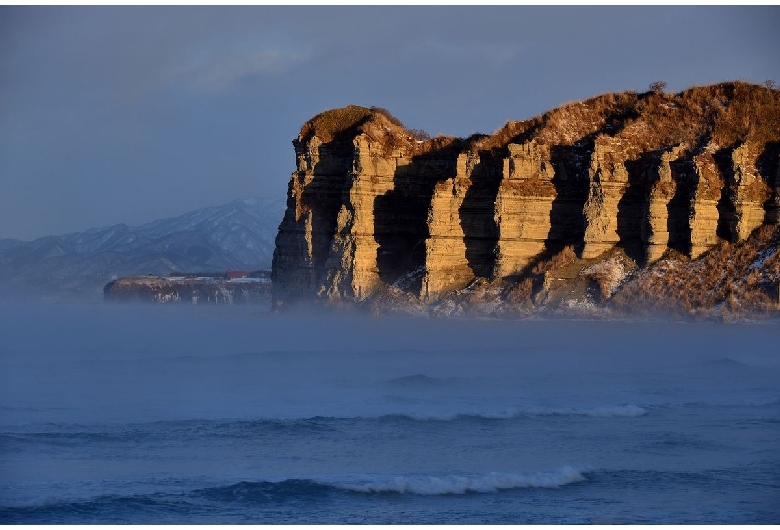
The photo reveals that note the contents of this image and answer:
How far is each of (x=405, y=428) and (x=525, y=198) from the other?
28772mm

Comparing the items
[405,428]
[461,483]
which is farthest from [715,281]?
[461,483]

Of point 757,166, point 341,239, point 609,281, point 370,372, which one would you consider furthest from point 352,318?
point 757,166

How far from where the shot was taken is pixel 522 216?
55219 millimetres

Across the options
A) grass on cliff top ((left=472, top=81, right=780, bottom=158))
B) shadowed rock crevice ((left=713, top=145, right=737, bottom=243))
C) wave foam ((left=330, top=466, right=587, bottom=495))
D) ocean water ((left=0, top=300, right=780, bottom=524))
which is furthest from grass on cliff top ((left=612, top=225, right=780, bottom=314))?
wave foam ((left=330, top=466, right=587, bottom=495))

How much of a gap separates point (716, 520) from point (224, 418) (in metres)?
13.6

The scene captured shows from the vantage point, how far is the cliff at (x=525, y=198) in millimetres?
52875

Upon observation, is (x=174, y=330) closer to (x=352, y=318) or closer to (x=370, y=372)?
(x=352, y=318)

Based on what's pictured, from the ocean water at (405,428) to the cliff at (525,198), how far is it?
5.27 metres

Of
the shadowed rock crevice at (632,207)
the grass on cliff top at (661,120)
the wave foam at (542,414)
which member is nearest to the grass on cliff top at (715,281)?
the shadowed rock crevice at (632,207)

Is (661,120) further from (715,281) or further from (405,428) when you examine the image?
(405,428)

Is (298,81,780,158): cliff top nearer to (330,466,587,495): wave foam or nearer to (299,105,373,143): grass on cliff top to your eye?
(299,105,373,143): grass on cliff top

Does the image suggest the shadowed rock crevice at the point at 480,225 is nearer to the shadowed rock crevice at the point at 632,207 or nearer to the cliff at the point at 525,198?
the cliff at the point at 525,198

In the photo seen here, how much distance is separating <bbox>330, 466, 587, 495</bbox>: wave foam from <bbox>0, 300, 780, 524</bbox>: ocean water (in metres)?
0.05

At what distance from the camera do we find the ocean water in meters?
20.5
